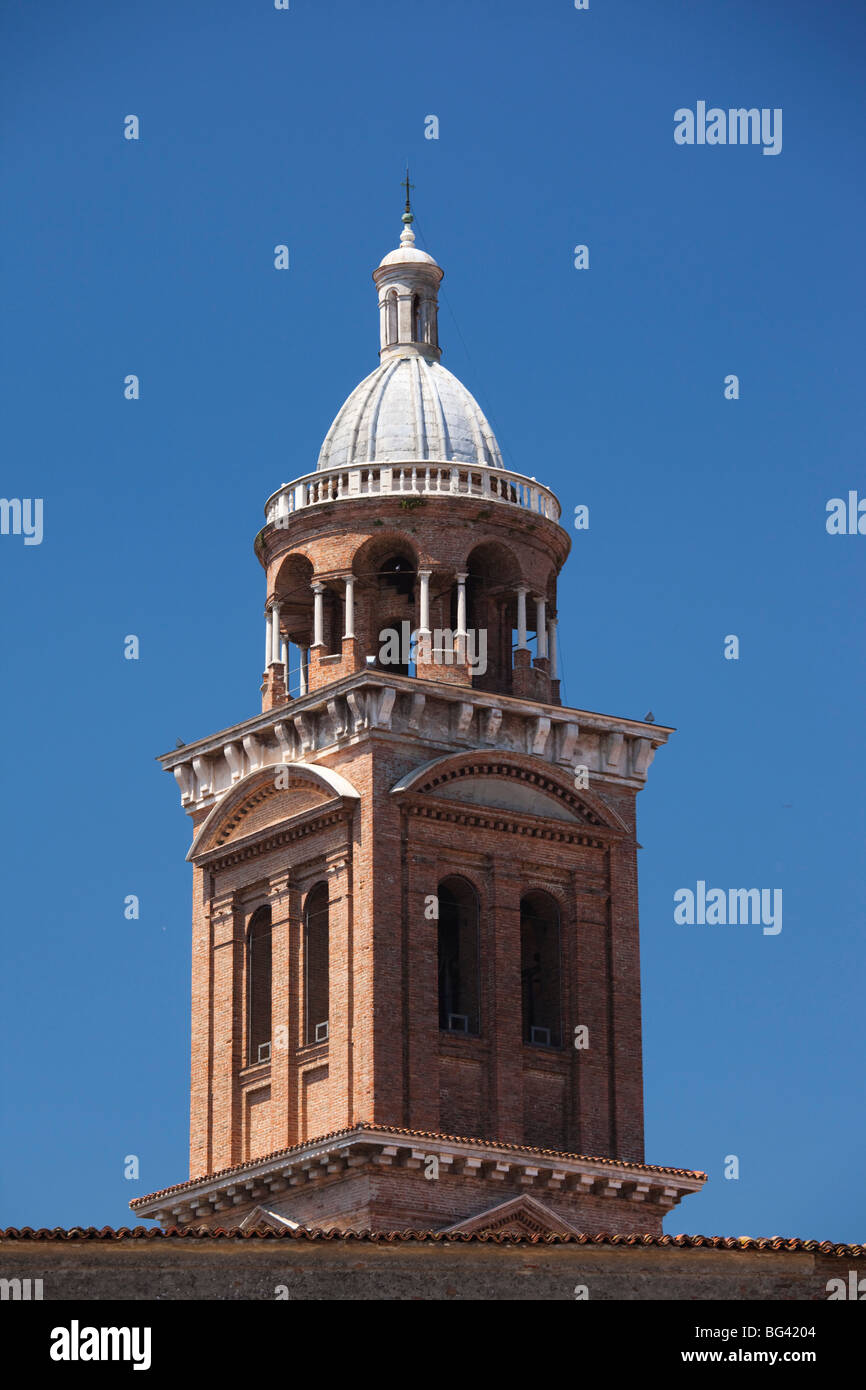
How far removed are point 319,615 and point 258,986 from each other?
257 inches

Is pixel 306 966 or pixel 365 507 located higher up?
pixel 365 507

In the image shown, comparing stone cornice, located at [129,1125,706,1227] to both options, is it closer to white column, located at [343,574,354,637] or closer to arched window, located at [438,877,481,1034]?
arched window, located at [438,877,481,1034]

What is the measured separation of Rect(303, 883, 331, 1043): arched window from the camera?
197ft

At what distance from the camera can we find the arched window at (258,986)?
200 feet

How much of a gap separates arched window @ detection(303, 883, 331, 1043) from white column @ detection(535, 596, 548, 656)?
236 inches

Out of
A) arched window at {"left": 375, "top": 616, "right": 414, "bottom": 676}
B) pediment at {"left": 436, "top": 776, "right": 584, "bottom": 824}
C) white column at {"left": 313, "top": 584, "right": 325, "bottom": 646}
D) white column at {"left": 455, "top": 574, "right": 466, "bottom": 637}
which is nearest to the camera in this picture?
pediment at {"left": 436, "top": 776, "right": 584, "bottom": 824}

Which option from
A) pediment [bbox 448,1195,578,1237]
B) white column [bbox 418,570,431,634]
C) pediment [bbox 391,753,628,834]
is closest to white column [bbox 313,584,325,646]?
white column [bbox 418,570,431,634]

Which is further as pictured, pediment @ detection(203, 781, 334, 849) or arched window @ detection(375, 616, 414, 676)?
arched window @ detection(375, 616, 414, 676)

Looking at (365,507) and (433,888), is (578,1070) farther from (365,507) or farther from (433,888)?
(365,507)

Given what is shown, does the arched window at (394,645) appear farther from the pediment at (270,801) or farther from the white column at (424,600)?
the pediment at (270,801)
